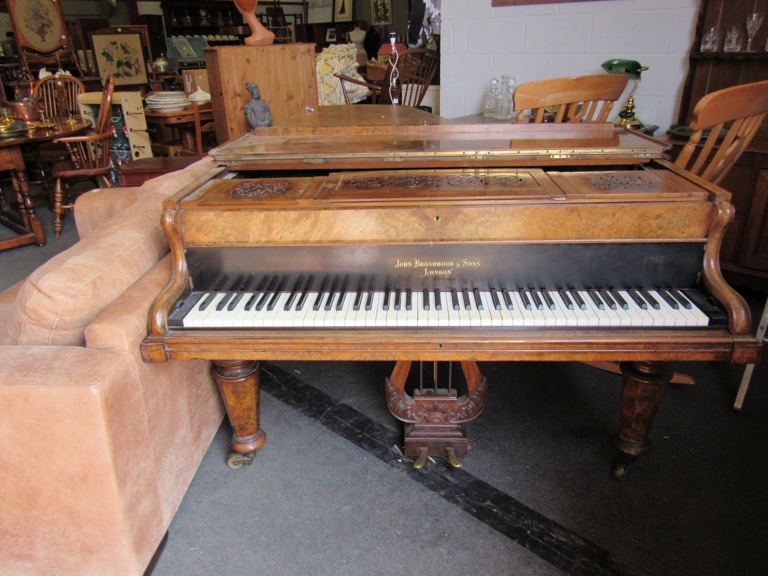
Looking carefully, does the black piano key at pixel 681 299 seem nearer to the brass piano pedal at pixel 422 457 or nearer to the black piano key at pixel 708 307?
the black piano key at pixel 708 307

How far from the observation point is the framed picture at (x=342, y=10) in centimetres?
1093

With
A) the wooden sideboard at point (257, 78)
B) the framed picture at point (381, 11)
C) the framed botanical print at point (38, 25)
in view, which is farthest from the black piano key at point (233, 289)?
the framed picture at point (381, 11)

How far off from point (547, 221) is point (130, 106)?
4380 millimetres

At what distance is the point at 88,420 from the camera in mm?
1181

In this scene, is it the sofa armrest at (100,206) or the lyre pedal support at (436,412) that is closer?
the lyre pedal support at (436,412)

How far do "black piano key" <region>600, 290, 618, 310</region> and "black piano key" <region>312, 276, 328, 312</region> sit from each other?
701 mm

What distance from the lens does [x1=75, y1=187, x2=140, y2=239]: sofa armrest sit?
2369 mm

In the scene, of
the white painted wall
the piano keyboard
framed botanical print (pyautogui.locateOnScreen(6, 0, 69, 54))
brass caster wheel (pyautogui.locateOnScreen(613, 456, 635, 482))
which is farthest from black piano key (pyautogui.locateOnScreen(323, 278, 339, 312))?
framed botanical print (pyautogui.locateOnScreen(6, 0, 69, 54))

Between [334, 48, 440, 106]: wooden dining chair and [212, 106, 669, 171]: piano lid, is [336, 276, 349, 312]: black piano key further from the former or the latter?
[334, 48, 440, 106]: wooden dining chair

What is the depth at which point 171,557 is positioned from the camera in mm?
1543

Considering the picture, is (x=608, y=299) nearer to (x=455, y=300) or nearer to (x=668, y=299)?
(x=668, y=299)

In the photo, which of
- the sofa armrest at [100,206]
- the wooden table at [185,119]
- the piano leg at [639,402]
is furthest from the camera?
the wooden table at [185,119]

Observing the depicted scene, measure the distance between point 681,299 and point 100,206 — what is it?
2.24m

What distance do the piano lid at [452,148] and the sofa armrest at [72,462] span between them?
0.78 metres
